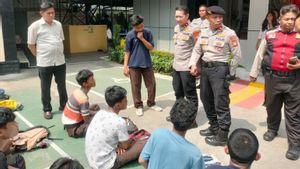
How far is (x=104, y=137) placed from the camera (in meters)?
3.21

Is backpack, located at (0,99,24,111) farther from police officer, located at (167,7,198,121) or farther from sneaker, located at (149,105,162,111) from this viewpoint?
police officer, located at (167,7,198,121)

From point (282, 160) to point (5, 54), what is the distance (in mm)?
7894

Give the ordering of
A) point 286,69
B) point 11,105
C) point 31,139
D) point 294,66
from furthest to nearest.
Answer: point 11,105 < point 31,139 < point 286,69 < point 294,66

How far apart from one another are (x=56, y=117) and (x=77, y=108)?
1.20 meters

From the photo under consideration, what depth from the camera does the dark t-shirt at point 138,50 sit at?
543 cm

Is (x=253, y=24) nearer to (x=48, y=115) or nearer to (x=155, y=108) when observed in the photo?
(x=155, y=108)

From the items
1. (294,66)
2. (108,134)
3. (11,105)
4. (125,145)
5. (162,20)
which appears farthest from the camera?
(162,20)

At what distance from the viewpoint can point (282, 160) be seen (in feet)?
12.8

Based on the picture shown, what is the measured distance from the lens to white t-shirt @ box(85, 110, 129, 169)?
3203mm

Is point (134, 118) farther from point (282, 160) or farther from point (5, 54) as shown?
point (5, 54)

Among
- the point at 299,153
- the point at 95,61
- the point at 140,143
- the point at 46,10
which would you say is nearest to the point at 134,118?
the point at 140,143

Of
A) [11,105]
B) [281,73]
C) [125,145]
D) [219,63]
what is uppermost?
[219,63]

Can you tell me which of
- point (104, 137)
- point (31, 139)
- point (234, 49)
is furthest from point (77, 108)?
point (234, 49)

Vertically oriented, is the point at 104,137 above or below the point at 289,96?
below
